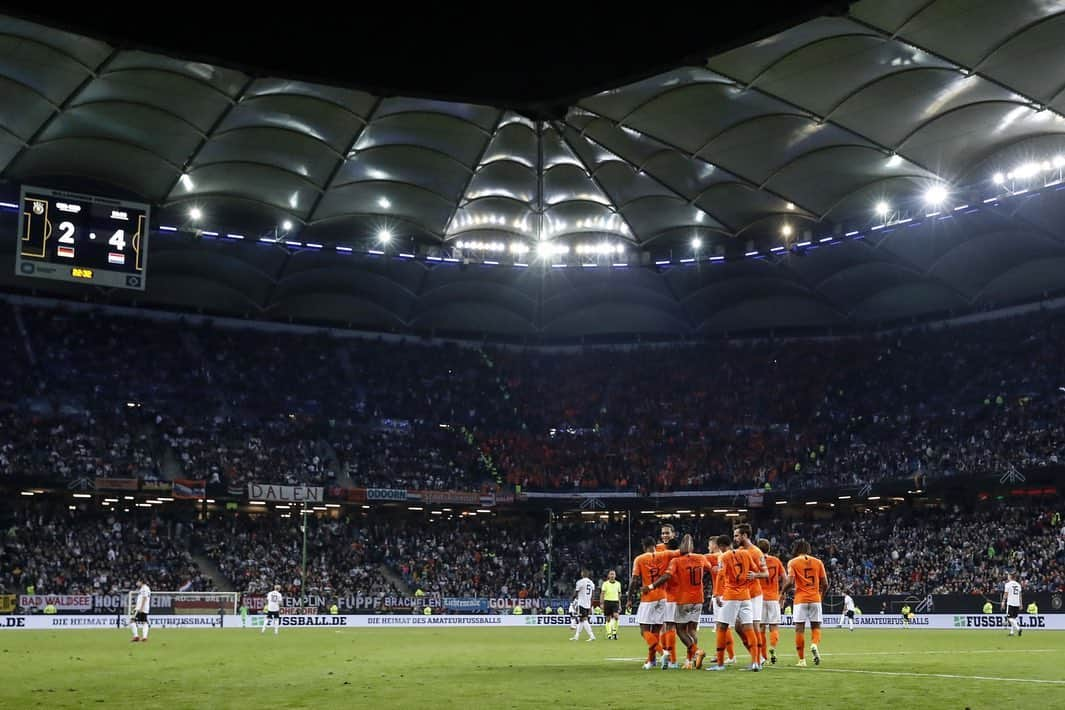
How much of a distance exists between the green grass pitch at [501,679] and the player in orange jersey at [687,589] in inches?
36.4

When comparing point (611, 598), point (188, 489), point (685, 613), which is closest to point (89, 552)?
point (188, 489)

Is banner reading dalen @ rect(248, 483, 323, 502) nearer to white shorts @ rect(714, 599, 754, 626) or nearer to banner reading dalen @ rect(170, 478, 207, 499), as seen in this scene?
banner reading dalen @ rect(170, 478, 207, 499)

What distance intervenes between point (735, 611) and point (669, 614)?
1.22m

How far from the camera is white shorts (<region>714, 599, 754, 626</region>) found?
64.6ft

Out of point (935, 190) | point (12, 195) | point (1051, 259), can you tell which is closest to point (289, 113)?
point (12, 195)

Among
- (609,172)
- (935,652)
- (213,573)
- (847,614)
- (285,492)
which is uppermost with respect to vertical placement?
(609,172)

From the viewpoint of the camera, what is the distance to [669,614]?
20172 mm

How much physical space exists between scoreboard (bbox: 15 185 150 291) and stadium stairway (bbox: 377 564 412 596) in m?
28.7

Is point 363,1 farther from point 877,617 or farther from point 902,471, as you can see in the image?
point 902,471

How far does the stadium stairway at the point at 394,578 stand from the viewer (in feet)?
208

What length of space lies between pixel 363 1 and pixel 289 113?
26.2 metres

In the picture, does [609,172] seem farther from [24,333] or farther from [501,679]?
[501,679]

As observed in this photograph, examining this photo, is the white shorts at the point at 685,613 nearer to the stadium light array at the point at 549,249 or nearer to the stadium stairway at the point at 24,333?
the stadium light array at the point at 549,249

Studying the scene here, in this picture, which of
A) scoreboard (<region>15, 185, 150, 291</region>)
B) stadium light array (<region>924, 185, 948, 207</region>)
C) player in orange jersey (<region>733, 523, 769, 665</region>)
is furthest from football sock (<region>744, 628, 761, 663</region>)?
stadium light array (<region>924, 185, 948, 207</region>)
